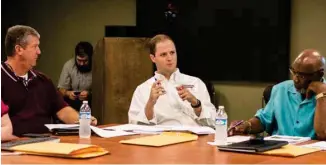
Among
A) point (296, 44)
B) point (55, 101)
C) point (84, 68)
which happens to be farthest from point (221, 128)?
point (84, 68)

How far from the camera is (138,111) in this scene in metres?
3.87

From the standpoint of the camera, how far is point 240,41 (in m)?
5.80

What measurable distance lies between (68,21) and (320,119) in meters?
4.69

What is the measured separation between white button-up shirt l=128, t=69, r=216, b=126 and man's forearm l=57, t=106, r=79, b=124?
0.39 meters

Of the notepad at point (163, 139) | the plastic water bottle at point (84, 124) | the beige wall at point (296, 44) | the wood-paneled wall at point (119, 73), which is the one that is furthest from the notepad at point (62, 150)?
the beige wall at point (296, 44)

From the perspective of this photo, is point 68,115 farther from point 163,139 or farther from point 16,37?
point 163,139

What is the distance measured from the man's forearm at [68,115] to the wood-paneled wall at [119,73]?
4.85 ft

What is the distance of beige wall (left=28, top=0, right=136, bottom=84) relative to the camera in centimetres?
675

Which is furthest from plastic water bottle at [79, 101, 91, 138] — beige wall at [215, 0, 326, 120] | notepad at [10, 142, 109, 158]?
beige wall at [215, 0, 326, 120]

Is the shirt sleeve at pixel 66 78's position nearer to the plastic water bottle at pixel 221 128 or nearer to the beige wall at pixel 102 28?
the beige wall at pixel 102 28

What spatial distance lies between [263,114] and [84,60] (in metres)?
3.54

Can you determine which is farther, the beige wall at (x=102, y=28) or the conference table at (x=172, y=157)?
the beige wall at (x=102, y=28)

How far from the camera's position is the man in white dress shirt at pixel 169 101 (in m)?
3.77

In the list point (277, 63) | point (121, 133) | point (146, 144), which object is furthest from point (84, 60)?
Answer: point (146, 144)
